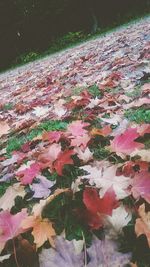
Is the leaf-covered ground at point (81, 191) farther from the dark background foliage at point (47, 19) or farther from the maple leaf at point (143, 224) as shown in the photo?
the dark background foliage at point (47, 19)

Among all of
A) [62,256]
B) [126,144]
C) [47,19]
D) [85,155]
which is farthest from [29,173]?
[47,19]

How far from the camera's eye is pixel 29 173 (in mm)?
1660

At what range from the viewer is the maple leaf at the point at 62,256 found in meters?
1.09

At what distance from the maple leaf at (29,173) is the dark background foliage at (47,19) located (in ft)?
48.4

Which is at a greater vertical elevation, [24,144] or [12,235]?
[12,235]

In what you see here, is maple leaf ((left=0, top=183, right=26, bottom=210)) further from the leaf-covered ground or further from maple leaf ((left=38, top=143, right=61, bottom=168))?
maple leaf ((left=38, top=143, right=61, bottom=168))

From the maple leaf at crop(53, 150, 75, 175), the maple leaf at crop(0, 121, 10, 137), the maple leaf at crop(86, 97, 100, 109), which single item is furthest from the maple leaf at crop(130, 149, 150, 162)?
the maple leaf at crop(0, 121, 10, 137)

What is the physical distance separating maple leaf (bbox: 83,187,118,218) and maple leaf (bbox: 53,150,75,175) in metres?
0.38

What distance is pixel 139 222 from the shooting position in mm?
1105

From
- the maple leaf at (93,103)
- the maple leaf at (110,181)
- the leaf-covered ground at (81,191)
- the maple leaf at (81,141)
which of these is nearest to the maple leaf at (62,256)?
the leaf-covered ground at (81,191)

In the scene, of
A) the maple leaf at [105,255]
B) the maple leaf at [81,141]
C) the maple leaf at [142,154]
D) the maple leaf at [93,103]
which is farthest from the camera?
the maple leaf at [93,103]

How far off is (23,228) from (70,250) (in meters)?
0.19

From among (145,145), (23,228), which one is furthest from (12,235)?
(145,145)

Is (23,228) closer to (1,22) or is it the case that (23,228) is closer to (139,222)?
(139,222)
